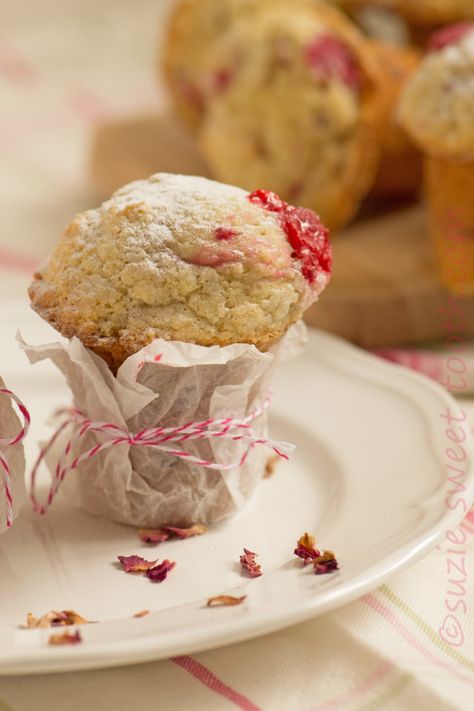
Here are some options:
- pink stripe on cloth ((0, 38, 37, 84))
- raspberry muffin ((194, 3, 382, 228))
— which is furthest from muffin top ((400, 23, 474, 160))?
pink stripe on cloth ((0, 38, 37, 84))

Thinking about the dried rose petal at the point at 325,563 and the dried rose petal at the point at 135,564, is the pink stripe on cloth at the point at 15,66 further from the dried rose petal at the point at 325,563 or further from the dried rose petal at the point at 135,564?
the dried rose petal at the point at 325,563

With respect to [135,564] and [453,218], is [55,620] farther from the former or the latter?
[453,218]

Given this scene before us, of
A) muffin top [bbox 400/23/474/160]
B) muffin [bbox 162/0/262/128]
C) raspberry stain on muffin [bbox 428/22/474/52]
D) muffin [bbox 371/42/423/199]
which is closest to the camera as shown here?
muffin top [bbox 400/23/474/160]

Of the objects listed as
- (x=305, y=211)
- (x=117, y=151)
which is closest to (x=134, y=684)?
(x=305, y=211)

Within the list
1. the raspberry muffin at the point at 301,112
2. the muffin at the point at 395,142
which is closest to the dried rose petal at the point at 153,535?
the raspberry muffin at the point at 301,112

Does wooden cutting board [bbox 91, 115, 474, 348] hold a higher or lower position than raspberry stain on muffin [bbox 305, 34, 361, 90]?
lower

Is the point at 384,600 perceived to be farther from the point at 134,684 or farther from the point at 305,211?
the point at 305,211

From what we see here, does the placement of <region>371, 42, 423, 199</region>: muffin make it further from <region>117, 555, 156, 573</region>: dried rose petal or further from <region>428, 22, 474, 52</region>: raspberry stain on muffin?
<region>117, 555, 156, 573</region>: dried rose petal
